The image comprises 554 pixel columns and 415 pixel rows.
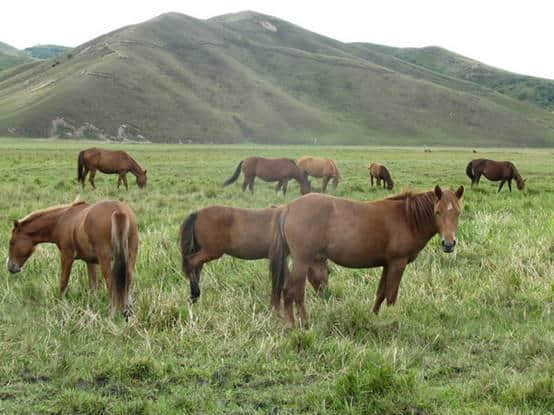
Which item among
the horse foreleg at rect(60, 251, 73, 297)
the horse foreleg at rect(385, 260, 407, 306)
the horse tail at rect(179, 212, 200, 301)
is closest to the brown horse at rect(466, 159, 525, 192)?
the horse foreleg at rect(385, 260, 407, 306)

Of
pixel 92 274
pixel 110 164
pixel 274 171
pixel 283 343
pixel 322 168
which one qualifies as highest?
pixel 283 343

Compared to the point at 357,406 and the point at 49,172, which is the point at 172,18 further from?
the point at 357,406

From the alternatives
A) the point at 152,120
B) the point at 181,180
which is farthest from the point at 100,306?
the point at 152,120

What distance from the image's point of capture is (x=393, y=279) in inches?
263

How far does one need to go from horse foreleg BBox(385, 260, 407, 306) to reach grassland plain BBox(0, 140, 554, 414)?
0.22 meters

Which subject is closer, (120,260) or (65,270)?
(120,260)

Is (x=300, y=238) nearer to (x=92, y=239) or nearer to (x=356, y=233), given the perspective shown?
(x=356, y=233)

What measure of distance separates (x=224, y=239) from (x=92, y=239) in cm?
181

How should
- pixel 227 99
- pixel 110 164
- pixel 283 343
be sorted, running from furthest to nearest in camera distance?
pixel 227 99 → pixel 110 164 → pixel 283 343

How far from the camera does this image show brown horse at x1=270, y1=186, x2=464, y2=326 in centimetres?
655

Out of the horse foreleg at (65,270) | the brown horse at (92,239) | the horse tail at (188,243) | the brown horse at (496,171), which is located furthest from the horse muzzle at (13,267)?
the brown horse at (496,171)

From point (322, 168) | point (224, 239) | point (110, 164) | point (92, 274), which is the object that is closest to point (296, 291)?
point (224, 239)

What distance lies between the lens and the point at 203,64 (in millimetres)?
162875

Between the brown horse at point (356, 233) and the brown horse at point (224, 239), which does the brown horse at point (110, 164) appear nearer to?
the brown horse at point (224, 239)
